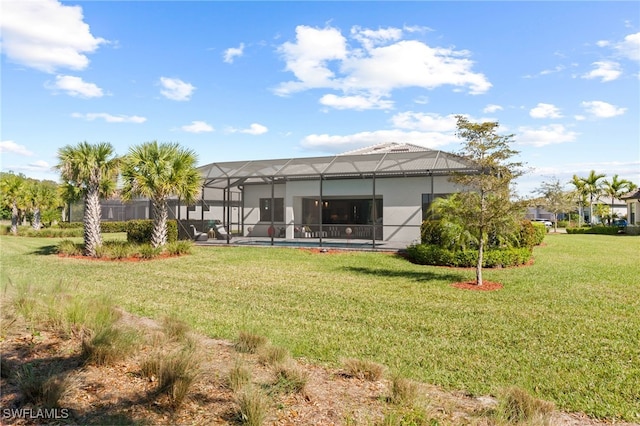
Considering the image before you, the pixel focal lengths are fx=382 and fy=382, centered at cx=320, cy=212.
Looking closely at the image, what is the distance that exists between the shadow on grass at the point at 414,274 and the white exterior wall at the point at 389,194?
22.0 feet

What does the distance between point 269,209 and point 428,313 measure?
714 inches

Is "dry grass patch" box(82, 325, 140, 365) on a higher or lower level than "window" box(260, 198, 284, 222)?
lower

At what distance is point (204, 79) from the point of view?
15.2 meters

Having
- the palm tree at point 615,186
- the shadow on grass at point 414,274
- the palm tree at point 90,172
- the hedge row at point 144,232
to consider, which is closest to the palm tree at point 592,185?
the palm tree at point 615,186

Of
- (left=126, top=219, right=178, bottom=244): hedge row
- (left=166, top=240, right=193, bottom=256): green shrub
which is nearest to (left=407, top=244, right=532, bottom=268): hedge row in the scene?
(left=166, top=240, right=193, bottom=256): green shrub

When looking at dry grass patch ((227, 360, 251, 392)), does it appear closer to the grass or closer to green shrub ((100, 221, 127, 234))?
the grass

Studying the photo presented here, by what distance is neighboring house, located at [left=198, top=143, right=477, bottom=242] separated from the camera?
18.0m

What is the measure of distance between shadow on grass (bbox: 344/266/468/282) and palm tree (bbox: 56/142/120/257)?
10.4m

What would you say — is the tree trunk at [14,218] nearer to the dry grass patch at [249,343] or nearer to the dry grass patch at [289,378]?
the dry grass patch at [249,343]

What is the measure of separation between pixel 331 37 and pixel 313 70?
11.8 ft

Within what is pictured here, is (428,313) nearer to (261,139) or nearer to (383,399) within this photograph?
(383,399)

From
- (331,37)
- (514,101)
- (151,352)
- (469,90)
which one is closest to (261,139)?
(331,37)

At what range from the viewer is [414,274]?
35.9 feet

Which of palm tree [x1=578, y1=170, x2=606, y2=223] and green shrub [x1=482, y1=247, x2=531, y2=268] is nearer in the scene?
green shrub [x1=482, y1=247, x2=531, y2=268]
